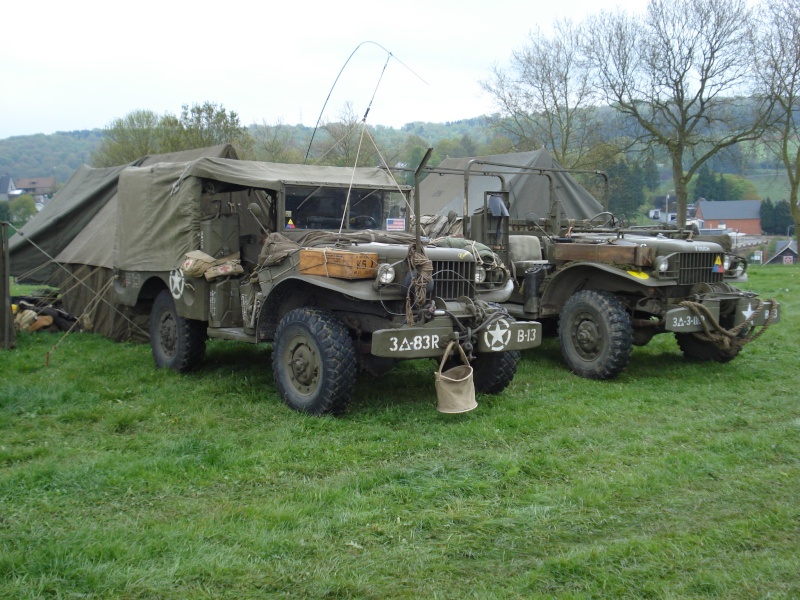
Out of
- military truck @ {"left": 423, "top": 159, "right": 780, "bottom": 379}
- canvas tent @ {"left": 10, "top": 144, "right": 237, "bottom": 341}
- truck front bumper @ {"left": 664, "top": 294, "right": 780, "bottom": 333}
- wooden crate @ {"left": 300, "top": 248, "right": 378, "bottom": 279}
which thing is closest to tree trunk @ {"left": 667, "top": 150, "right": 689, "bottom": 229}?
military truck @ {"left": 423, "top": 159, "right": 780, "bottom": 379}

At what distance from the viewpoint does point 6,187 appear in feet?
237

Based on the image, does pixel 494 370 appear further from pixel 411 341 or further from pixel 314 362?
pixel 314 362

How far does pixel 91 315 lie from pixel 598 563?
29.1 feet

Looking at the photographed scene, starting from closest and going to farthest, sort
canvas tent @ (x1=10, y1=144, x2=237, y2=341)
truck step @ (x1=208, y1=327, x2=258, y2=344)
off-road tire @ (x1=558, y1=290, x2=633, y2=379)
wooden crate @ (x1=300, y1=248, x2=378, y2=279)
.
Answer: wooden crate @ (x1=300, y1=248, x2=378, y2=279) → truck step @ (x1=208, y1=327, x2=258, y2=344) → off-road tire @ (x1=558, y1=290, x2=633, y2=379) → canvas tent @ (x1=10, y1=144, x2=237, y2=341)

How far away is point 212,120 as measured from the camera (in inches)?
1109

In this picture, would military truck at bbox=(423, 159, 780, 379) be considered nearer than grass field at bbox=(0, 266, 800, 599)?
No

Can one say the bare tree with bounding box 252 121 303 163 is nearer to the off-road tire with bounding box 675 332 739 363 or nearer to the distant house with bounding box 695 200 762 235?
the off-road tire with bounding box 675 332 739 363

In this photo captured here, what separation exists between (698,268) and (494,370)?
9.18 ft

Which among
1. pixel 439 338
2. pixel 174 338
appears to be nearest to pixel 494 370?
pixel 439 338

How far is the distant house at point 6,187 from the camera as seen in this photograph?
70.9 metres

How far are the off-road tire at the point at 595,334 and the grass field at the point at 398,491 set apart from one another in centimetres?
34

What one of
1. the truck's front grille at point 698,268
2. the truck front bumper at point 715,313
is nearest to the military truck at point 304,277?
the truck front bumper at point 715,313

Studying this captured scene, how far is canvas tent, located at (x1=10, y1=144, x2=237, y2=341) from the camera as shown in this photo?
10.4 metres

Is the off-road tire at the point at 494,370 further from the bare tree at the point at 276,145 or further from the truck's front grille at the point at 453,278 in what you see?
the bare tree at the point at 276,145
